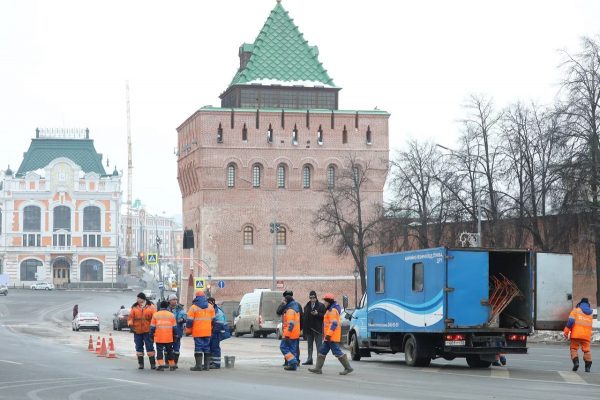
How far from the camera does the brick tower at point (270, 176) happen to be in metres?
88.2

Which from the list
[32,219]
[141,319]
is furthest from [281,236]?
[32,219]

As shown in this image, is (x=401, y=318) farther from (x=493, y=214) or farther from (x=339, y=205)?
(x=339, y=205)

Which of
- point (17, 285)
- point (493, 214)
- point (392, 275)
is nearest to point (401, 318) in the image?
point (392, 275)

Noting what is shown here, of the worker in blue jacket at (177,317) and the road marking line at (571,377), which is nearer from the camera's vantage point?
the road marking line at (571,377)

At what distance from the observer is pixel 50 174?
163375 millimetres

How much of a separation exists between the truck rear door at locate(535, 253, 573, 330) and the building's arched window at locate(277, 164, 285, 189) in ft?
198

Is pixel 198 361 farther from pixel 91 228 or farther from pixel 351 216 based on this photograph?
pixel 91 228

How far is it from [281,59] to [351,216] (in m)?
14.0

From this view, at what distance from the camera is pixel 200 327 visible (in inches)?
1080

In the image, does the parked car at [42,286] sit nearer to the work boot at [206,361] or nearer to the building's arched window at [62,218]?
the building's arched window at [62,218]

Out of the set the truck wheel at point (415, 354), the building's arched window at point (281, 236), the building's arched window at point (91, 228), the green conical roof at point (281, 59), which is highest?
the green conical roof at point (281, 59)

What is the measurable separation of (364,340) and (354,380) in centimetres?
901

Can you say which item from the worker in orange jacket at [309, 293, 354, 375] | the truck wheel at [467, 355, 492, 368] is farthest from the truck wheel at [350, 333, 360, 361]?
the worker in orange jacket at [309, 293, 354, 375]

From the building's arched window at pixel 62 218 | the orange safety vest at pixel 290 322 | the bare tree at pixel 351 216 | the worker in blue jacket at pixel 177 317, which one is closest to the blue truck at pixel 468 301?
the orange safety vest at pixel 290 322
